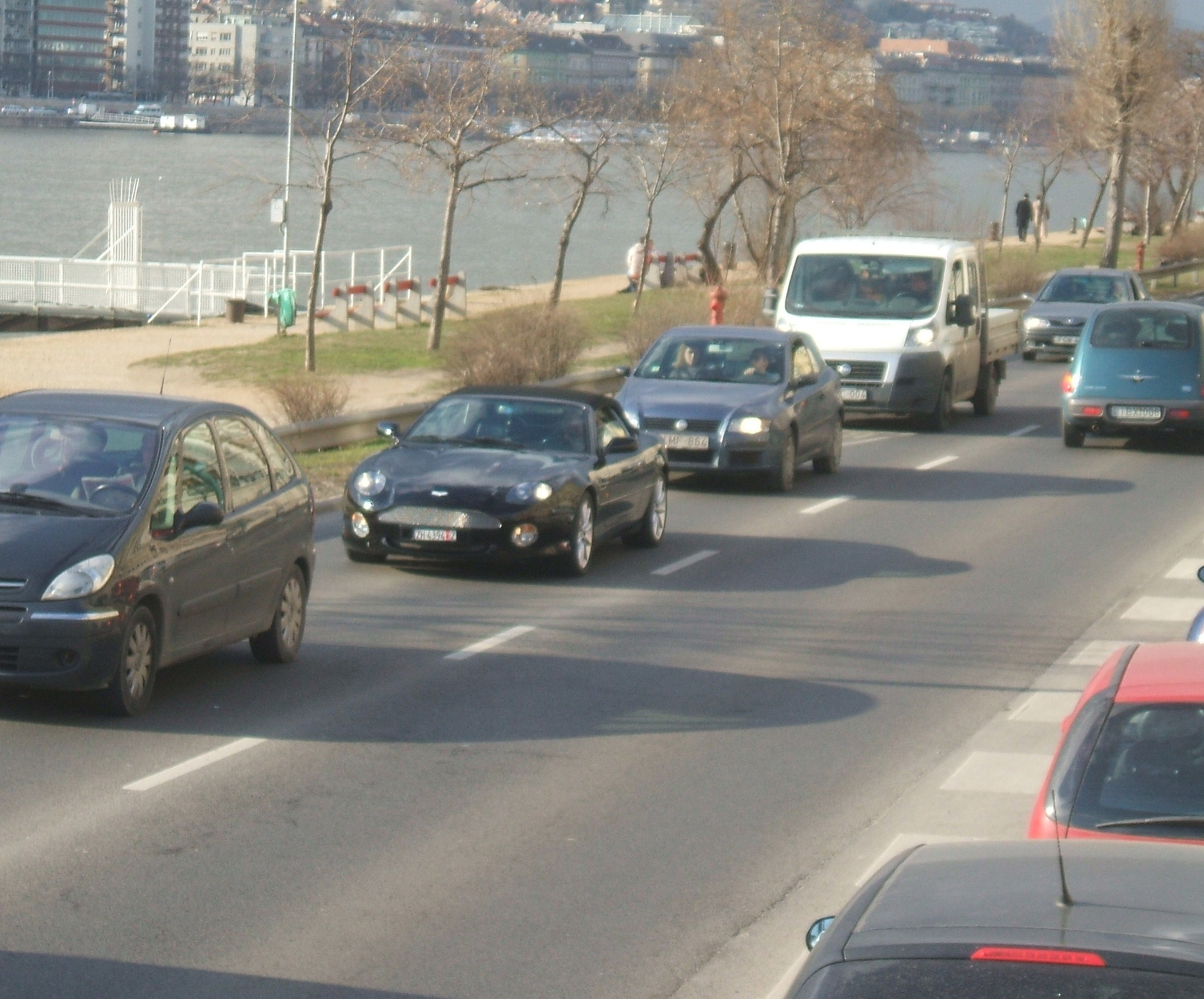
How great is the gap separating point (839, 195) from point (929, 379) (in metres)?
29.9

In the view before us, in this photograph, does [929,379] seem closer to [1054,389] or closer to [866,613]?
[1054,389]

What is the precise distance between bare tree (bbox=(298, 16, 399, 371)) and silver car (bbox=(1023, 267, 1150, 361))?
12551 millimetres

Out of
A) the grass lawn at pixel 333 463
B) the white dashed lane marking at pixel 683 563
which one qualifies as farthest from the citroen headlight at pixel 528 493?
the grass lawn at pixel 333 463

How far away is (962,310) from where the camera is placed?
2544 centimetres

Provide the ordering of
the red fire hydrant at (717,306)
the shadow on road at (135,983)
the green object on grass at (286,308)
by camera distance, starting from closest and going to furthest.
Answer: the shadow on road at (135,983)
the red fire hydrant at (717,306)
the green object on grass at (286,308)

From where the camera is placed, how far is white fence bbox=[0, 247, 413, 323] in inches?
2020

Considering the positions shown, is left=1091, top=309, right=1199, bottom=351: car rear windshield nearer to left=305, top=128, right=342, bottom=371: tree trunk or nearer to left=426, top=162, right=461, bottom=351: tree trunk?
left=305, top=128, right=342, bottom=371: tree trunk

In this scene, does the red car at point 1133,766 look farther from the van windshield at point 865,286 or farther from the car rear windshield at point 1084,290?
the car rear windshield at point 1084,290

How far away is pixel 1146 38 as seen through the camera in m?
58.8

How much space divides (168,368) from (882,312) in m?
15.8

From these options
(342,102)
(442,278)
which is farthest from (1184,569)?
(342,102)

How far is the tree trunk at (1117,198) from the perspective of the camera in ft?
191

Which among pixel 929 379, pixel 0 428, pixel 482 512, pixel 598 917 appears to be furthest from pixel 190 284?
pixel 598 917

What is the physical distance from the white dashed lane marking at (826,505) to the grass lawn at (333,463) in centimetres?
405
